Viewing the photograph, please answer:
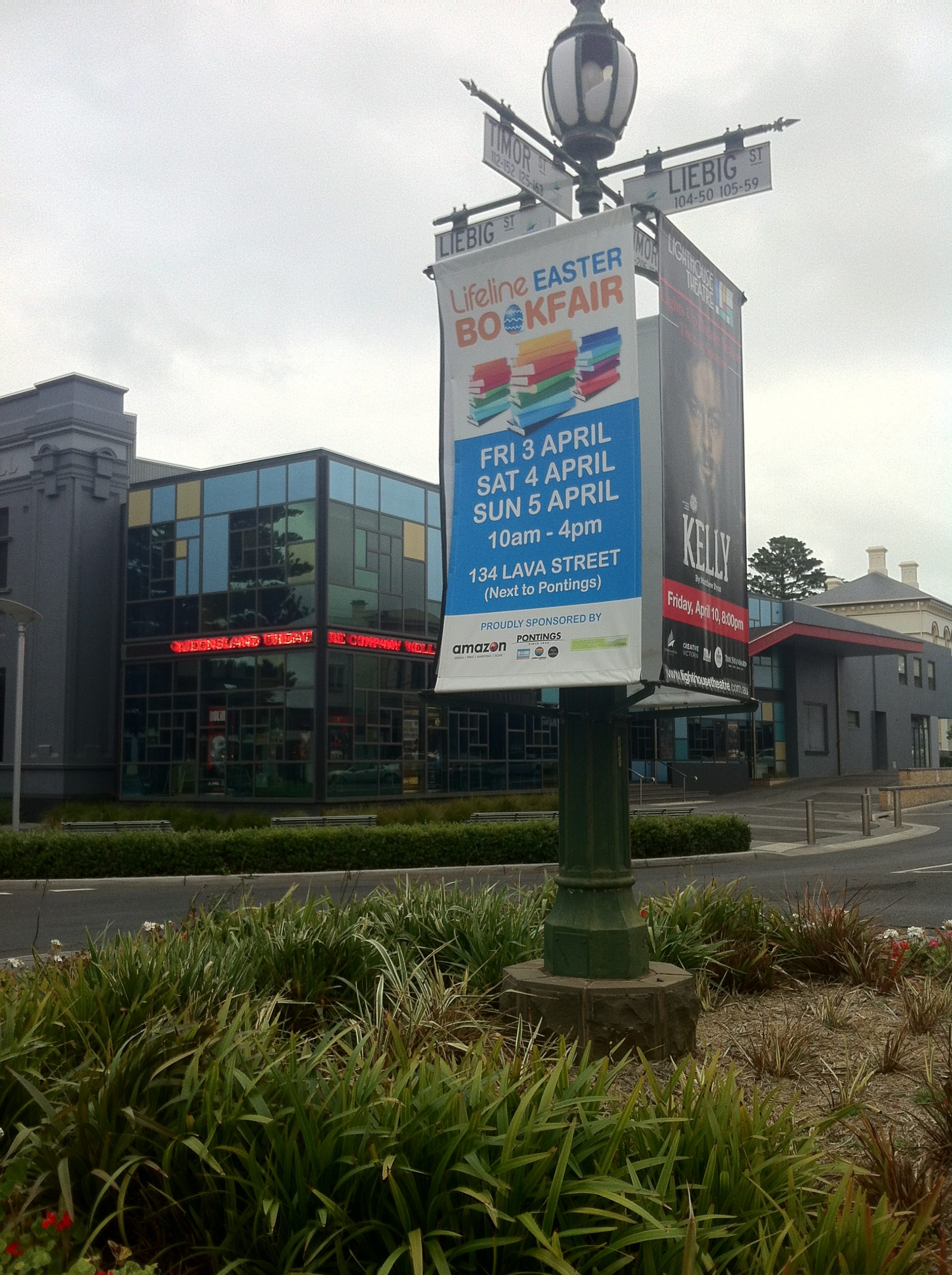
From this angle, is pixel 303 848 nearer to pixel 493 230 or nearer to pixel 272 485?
pixel 493 230

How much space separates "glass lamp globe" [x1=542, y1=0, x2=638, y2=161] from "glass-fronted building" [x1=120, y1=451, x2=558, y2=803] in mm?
23837

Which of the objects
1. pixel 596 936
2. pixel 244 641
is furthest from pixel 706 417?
pixel 244 641

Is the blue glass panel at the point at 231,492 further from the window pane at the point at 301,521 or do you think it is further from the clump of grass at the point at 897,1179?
the clump of grass at the point at 897,1179

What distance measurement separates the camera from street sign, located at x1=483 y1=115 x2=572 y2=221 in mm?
6125

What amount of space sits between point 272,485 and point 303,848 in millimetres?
14716

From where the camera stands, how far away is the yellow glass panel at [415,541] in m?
32.9

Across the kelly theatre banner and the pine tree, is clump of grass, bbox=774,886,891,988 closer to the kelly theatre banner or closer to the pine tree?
the kelly theatre banner

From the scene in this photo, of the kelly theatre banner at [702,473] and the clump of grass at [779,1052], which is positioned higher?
the kelly theatre banner at [702,473]

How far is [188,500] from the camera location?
32.8 meters

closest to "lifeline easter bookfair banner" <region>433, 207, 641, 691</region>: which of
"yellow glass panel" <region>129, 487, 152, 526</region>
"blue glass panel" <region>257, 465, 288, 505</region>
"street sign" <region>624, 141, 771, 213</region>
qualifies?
"street sign" <region>624, 141, 771, 213</region>

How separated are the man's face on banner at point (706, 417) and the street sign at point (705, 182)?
0.88 meters

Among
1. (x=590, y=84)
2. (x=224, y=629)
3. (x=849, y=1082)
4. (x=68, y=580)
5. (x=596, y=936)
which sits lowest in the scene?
(x=849, y=1082)

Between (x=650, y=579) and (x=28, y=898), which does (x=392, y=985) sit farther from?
(x=28, y=898)

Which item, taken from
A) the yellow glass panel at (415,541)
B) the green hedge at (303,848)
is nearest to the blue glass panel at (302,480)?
the yellow glass panel at (415,541)
